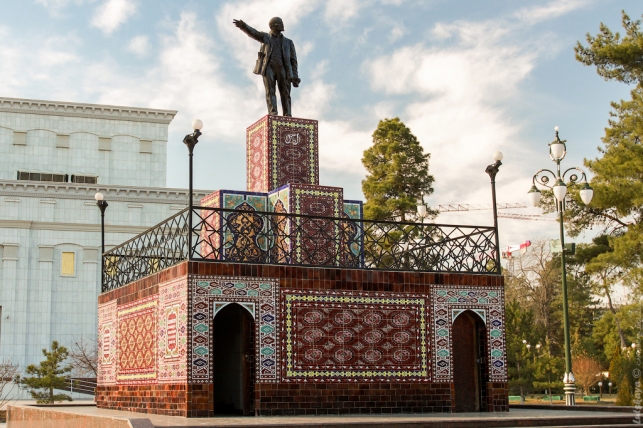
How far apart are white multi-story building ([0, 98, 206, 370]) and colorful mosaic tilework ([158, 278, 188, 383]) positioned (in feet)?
97.9

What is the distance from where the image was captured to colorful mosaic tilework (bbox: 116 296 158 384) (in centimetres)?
1441

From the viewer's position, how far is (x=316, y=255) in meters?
15.1

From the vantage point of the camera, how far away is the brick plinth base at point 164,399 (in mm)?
12627

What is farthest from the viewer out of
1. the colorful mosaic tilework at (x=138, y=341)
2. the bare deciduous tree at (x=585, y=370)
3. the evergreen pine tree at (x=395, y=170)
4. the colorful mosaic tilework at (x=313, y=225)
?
the bare deciduous tree at (x=585, y=370)

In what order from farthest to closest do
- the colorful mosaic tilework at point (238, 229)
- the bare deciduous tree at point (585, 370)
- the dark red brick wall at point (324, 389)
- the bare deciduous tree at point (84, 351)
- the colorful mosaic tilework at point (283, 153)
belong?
the bare deciduous tree at point (84, 351) → the bare deciduous tree at point (585, 370) → the colorful mosaic tilework at point (283, 153) → the colorful mosaic tilework at point (238, 229) → the dark red brick wall at point (324, 389)

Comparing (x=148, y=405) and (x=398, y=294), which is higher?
(x=398, y=294)

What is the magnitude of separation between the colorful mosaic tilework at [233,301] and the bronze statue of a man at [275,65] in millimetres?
Result: 4510

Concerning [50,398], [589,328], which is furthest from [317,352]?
[589,328]

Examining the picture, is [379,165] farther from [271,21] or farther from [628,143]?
[271,21]

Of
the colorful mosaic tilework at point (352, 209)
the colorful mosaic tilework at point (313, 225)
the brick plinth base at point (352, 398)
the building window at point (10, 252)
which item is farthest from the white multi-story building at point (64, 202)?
the brick plinth base at point (352, 398)

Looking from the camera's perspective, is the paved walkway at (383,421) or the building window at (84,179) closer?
the paved walkway at (383,421)

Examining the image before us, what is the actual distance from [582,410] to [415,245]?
4.57m

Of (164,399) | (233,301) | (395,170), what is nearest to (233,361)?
(164,399)

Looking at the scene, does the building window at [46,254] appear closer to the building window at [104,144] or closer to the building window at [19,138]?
the building window at [19,138]
